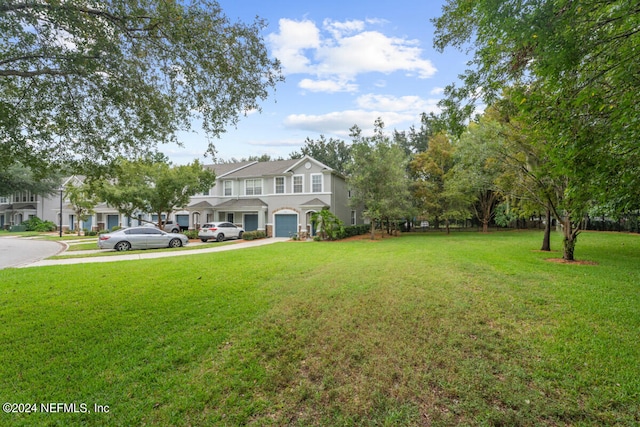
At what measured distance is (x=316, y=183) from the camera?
925 inches

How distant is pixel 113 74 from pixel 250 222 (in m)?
21.9

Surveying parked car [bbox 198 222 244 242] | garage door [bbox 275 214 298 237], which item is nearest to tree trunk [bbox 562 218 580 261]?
garage door [bbox 275 214 298 237]

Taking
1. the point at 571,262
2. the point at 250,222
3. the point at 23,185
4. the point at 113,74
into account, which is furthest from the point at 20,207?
the point at 571,262

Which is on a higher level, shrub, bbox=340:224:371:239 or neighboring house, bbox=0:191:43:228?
neighboring house, bbox=0:191:43:228

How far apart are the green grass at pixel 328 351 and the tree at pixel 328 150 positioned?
4161cm

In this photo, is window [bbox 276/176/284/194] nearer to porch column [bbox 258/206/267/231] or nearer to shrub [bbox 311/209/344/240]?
porch column [bbox 258/206/267/231]

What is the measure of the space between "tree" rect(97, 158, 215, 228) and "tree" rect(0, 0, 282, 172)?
1530 centimetres

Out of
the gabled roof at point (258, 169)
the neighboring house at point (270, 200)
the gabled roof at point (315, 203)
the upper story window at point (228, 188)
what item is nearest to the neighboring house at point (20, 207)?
the neighboring house at point (270, 200)

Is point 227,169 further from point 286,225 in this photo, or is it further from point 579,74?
point 579,74

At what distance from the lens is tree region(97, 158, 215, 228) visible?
20.4m

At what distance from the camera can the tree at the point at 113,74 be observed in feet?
16.4

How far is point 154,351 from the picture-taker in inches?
164

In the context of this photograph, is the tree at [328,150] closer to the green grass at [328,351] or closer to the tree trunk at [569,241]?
the tree trunk at [569,241]

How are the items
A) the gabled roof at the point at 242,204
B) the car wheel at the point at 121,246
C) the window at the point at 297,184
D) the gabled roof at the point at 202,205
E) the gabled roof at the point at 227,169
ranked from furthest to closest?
the gabled roof at the point at 227,169
the gabled roof at the point at 202,205
the gabled roof at the point at 242,204
the window at the point at 297,184
the car wheel at the point at 121,246
